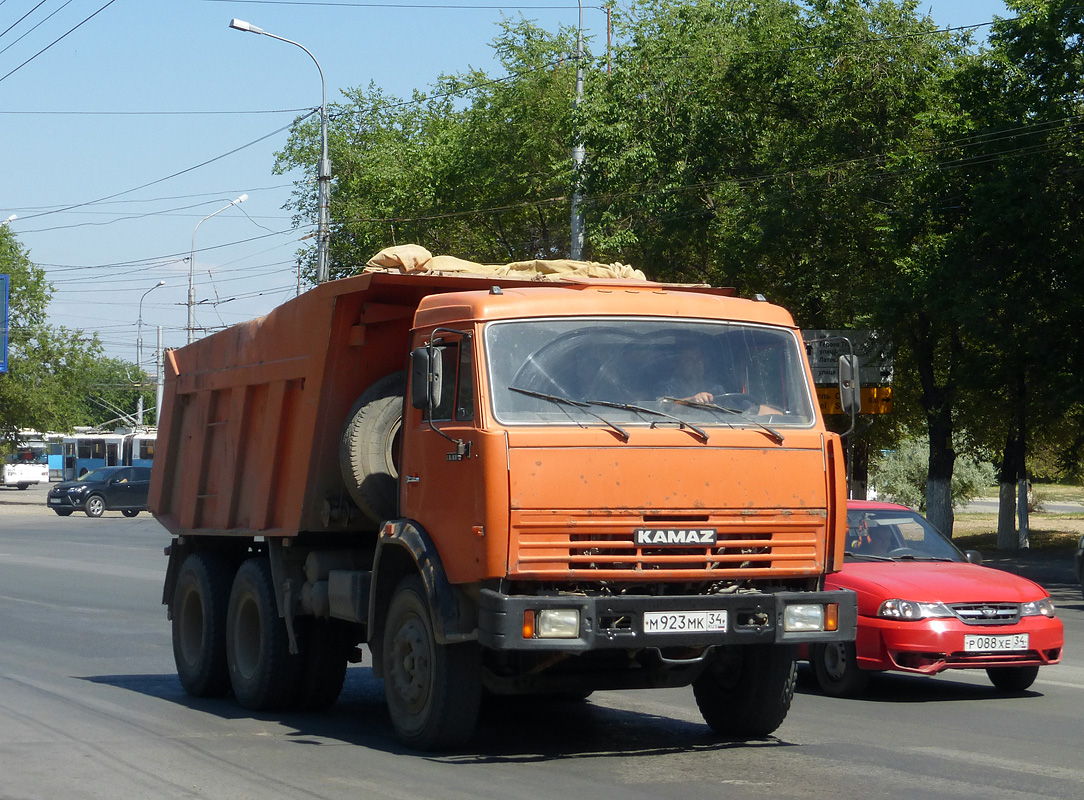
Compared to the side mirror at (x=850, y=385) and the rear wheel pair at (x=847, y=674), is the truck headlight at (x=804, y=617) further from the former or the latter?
the rear wheel pair at (x=847, y=674)

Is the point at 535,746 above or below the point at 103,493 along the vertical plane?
below

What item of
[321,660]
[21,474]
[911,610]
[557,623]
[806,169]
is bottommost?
[321,660]

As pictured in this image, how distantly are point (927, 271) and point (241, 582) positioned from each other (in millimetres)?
18513

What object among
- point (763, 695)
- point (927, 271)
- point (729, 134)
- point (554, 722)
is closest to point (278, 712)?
point (554, 722)

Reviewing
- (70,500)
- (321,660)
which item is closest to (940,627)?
(321,660)

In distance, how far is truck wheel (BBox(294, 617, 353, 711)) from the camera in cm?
955

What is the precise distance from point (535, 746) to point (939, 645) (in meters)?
3.14

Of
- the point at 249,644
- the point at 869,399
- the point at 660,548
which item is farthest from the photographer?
the point at 869,399

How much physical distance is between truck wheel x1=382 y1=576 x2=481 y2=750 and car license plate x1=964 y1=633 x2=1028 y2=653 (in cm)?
384

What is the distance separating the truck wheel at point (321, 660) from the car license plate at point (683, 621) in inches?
122

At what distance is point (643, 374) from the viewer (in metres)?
7.56

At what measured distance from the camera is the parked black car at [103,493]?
47.5 meters

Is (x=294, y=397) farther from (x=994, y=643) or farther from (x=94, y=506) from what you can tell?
(x=94, y=506)

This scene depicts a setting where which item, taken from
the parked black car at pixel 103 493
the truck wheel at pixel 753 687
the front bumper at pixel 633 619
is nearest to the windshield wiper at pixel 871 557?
the truck wheel at pixel 753 687
